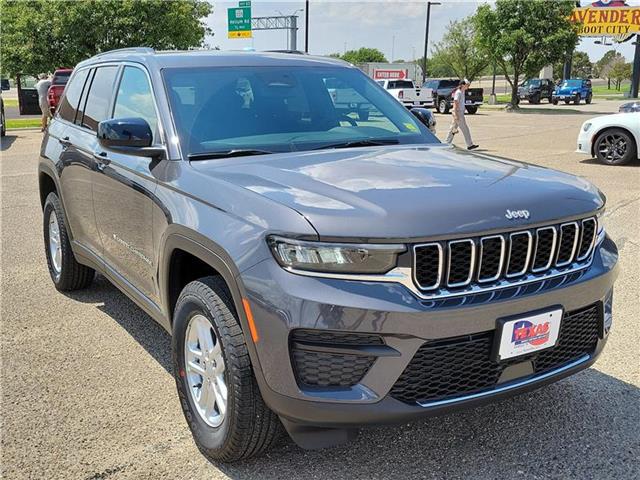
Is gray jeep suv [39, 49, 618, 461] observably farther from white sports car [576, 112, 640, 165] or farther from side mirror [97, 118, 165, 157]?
white sports car [576, 112, 640, 165]

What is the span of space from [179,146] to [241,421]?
141 cm

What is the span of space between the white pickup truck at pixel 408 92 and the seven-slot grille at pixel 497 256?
99.8 ft

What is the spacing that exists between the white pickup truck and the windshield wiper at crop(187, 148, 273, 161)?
2991 centimetres

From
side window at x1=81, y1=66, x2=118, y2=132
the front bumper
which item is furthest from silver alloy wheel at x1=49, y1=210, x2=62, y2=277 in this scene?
the front bumper

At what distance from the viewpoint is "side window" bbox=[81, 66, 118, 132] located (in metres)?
4.35

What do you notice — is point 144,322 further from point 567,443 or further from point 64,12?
point 64,12

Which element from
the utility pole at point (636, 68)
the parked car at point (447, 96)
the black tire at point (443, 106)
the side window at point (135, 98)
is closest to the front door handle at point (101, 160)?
the side window at point (135, 98)

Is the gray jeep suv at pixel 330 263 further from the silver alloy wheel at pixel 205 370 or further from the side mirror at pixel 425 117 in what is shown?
the side mirror at pixel 425 117

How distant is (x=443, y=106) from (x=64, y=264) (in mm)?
32495

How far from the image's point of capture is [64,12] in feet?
103

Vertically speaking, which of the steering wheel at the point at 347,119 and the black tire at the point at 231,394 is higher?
the steering wheel at the point at 347,119

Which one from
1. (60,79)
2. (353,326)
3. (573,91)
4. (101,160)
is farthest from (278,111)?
(573,91)

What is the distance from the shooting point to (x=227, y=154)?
3275 millimetres

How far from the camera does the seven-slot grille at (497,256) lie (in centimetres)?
240
